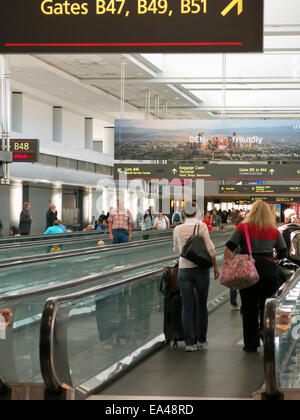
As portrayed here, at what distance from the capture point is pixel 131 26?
19.9ft

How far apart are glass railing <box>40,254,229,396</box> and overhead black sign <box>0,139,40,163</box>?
12.2 m

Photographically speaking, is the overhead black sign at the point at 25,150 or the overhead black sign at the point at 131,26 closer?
the overhead black sign at the point at 131,26

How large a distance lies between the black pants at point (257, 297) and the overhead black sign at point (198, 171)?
13702 mm

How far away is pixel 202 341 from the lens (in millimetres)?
8461

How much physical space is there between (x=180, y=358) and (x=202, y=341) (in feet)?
2.12

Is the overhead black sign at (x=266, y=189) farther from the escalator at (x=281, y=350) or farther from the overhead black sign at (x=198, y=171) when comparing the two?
the escalator at (x=281, y=350)

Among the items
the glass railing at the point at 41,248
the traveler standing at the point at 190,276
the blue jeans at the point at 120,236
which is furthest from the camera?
the blue jeans at the point at 120,236

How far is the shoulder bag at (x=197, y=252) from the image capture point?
793 cm

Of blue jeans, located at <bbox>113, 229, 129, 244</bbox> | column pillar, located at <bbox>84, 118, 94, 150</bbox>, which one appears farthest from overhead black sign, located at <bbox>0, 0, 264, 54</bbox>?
column pillar, located at <bbox>84, 118, 94, 150</bbox>

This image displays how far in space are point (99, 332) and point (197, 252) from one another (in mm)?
1722

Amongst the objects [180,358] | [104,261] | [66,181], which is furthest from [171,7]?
[66,181]

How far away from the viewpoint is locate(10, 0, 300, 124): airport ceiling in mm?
19547

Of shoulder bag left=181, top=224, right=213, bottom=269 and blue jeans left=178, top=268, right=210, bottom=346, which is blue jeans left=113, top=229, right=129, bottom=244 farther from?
shoulder bag left=181, top=224, right=213, bottom=269

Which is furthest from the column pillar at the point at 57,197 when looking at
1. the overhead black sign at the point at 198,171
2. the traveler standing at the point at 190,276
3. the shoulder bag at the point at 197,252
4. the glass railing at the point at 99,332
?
the shoulder bag at the point at 197,252
